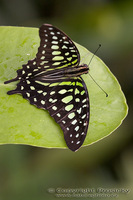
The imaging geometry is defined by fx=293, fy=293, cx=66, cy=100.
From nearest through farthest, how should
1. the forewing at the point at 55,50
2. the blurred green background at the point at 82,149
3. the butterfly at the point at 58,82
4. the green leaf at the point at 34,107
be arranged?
the green leaf at the point at 34,107 → the butterfly at the point at 58,82 → the forewing at the point at 55,50 → the blurred green background at the point at 82,149

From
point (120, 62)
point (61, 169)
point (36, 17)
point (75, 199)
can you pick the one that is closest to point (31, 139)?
point (75, 199)

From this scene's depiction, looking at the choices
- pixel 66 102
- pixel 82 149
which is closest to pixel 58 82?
pixel 66 102

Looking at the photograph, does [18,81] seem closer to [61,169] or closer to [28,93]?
[28,93]

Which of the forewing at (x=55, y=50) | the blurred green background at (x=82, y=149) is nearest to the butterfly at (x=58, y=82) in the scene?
the forewing at (x=55, y=50)

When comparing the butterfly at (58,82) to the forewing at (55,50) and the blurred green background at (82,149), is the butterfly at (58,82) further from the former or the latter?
the blurred green background at (82,149)

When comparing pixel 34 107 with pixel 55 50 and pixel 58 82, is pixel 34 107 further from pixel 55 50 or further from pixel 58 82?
pixel 55 50
